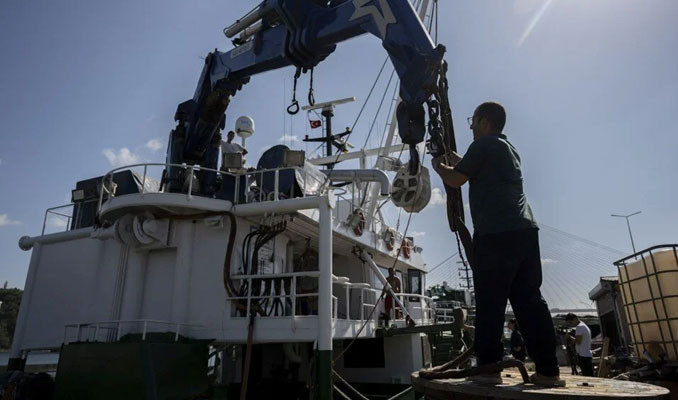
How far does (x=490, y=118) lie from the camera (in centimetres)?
367

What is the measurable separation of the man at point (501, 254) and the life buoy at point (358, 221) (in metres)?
8.56

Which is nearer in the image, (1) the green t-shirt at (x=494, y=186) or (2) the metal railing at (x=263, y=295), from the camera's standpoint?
(1) the green t-shirt at (x=494, y=186)

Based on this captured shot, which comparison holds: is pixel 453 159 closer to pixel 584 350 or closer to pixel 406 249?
pixel 584 350

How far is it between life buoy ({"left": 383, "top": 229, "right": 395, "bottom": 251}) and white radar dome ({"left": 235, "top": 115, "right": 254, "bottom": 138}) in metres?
5.36

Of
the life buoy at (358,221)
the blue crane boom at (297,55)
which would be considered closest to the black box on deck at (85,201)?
the blue crane boom at (297,55)

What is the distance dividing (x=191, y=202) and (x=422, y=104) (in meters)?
5.04

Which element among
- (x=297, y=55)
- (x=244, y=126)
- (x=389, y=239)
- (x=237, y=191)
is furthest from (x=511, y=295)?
(x=389, y=239)

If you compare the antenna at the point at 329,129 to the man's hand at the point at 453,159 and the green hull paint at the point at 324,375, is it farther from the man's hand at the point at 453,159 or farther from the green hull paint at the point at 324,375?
the man's hand at the point at 453,159

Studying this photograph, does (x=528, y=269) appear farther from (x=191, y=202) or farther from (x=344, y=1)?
(x=344, y=1)

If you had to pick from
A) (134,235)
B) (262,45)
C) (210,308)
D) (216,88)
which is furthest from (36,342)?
(262,45)

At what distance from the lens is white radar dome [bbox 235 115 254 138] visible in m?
12.1

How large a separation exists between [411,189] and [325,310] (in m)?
2.66

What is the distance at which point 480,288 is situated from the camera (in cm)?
325

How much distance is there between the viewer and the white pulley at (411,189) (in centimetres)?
755
